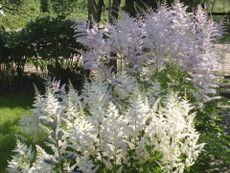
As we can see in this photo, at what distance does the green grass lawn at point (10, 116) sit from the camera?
5.00 meters

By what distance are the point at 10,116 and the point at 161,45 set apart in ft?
8.10

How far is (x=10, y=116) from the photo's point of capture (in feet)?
21.1

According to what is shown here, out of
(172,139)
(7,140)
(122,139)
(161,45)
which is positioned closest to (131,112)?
(122,139)

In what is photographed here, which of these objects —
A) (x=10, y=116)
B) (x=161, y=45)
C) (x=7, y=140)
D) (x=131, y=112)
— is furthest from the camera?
(x=10, y=116)

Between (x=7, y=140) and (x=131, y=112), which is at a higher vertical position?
(x=131, y=112)

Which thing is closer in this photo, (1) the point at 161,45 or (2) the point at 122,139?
(2) the point at 122,139

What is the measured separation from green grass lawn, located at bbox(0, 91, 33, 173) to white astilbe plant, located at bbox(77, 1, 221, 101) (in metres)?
0.95

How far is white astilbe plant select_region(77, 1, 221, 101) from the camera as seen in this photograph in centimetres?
481

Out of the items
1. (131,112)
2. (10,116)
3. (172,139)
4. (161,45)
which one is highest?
(161,45)

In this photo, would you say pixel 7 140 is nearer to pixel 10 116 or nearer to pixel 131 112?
pixel 10 116

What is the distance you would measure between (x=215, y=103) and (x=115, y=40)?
4.35ft

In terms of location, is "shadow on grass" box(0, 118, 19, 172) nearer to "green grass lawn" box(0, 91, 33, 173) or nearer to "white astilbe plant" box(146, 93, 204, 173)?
"green grass lawn" box(0, 91, 33, 173)

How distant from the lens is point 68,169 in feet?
10.2

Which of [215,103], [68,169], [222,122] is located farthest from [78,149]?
[222,122]
